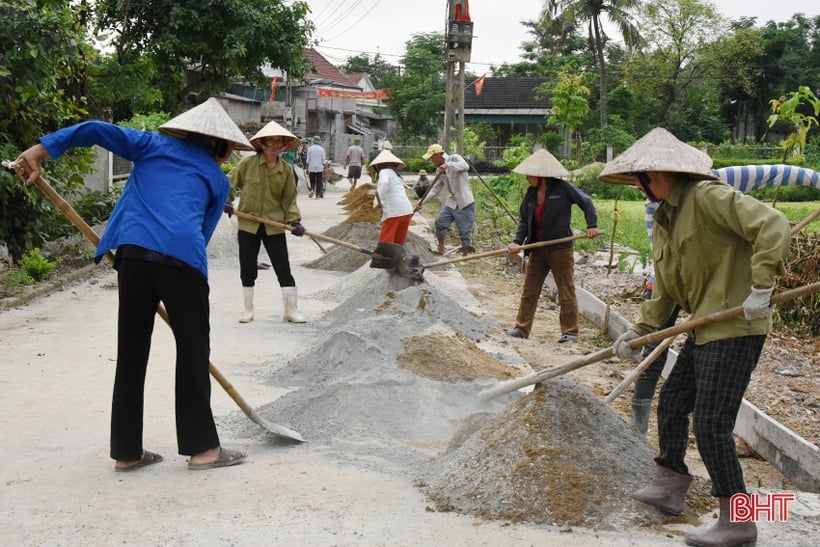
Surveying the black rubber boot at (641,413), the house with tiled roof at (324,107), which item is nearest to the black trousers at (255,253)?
the black rubber boot at (641,413)

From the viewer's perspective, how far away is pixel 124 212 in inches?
173

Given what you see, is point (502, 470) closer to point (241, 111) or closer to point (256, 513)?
point (256, 513)

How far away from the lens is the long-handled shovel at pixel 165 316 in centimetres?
439

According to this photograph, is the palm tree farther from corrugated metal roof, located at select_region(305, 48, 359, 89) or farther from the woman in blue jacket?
the woman in blue jacket

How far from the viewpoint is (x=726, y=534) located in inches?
139

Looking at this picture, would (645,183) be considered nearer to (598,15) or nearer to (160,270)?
(160,270)

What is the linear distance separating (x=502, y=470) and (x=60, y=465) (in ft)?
6.93

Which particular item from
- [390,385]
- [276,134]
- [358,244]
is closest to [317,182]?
[358,244]

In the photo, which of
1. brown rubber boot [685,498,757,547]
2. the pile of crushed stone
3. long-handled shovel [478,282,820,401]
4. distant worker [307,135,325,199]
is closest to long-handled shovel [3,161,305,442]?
the pile of crushed stone

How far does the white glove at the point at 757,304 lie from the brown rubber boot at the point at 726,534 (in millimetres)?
735

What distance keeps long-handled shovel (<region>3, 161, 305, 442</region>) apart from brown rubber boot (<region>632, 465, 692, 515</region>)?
184 centimetres

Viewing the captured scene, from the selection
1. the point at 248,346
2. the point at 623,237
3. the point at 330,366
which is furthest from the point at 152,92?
the point at 330,366

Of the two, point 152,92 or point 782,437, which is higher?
point 152,92

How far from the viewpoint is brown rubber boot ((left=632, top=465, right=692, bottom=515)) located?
12.6ft
